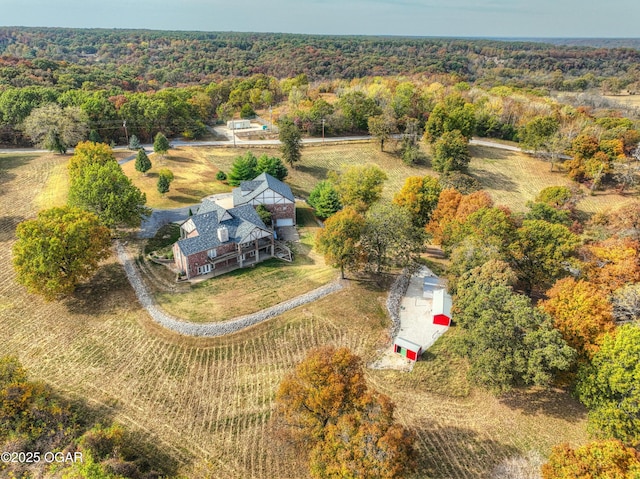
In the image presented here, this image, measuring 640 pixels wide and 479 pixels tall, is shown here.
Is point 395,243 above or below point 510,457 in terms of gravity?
above

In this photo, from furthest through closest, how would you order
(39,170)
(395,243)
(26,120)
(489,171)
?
1. (489,171)
2. (26,120)
3. (39,170)
4. (395,243)

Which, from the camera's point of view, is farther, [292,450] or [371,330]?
[371,330]

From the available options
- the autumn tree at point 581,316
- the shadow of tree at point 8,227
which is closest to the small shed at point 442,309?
the autumn tree at point 581,316

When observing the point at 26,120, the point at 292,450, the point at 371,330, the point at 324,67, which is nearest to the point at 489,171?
the point at 371,330

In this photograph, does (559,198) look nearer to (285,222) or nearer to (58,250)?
(285,222)

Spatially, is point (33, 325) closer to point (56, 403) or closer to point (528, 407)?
point (56, 403)

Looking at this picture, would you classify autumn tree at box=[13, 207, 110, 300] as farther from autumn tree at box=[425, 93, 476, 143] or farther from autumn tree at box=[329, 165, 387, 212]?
autumn tree at box=[425, 93, 476, 143]

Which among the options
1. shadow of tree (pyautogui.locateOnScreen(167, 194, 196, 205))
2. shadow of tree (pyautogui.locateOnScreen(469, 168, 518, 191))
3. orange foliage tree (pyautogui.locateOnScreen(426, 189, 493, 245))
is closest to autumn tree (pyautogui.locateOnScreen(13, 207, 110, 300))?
shadow of tree (pyautogui.locateOnScreen(167, 194, 196, 205))
